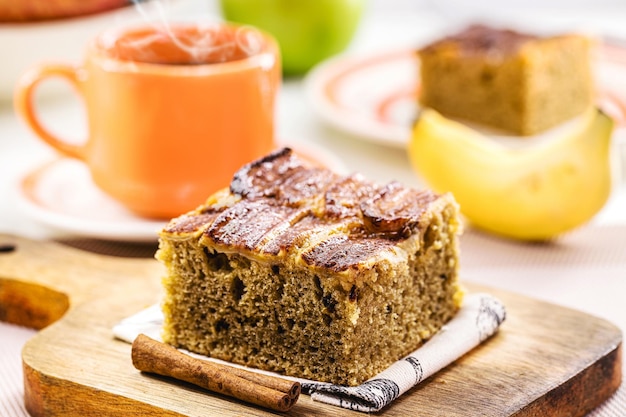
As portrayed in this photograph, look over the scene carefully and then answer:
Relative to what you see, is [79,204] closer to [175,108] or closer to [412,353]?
[175,108]

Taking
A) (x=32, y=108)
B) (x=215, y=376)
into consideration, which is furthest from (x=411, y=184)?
(x=215, y=376)

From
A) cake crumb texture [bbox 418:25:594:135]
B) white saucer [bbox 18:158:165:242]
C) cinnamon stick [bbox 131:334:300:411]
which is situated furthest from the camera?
cake crumb texture [bbox 418:25:594:135]

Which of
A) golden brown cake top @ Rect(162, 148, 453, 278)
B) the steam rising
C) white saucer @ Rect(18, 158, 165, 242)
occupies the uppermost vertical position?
the steam rising

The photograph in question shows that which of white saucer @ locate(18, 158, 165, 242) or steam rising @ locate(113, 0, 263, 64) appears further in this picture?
steam rising @ locate(113, 0, 263, 64)

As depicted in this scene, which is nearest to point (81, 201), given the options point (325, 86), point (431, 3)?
point (325, 86)

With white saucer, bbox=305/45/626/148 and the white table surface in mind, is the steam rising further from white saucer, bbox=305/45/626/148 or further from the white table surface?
white saucer, bbox=305/45/626/148

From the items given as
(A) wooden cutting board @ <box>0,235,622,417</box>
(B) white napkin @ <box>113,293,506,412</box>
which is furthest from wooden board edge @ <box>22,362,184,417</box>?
(B) white napkin @ <box>113,293,506,412</box>

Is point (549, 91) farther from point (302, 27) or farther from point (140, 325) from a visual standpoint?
point (140, 325)
